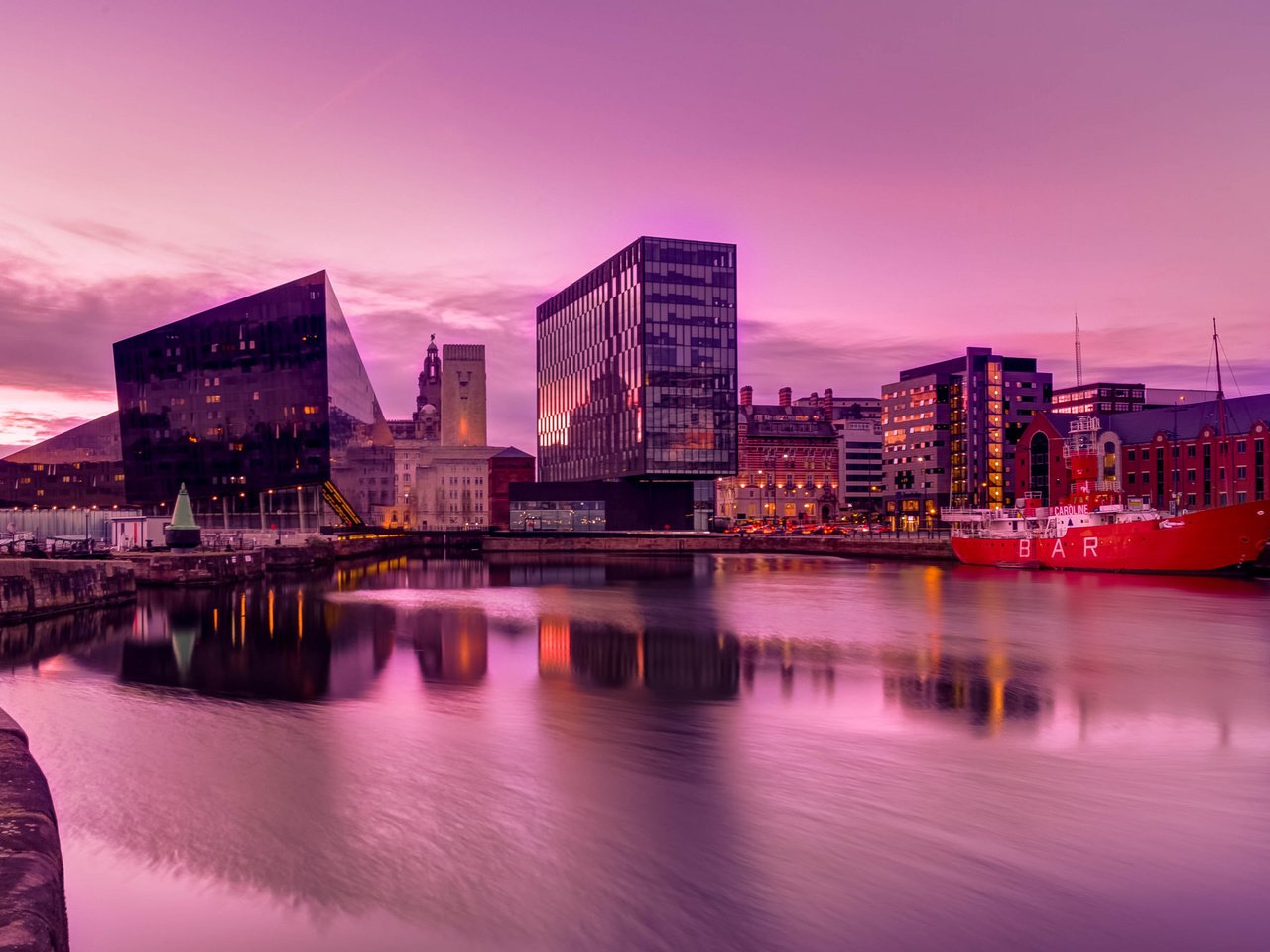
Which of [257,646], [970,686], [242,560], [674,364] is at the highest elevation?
[674,364]

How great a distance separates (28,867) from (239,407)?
8759cm

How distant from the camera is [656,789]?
15156 mm

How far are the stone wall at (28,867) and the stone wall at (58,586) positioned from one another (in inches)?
1120

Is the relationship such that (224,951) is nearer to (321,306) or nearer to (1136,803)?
(1136,803)

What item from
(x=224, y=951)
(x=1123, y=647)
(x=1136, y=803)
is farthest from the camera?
(x=1123, y=647)

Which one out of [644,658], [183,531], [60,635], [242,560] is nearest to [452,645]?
[644,658]

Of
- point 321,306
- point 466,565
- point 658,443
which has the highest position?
point 321,306

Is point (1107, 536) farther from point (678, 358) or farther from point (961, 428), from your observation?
point (961, 428)

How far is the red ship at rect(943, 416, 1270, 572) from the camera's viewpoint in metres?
61.0

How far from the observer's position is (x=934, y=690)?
23.9 metres

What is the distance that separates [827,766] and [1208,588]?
48500mm

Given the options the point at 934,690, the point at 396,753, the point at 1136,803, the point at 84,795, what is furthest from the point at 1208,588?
the point at 84,795

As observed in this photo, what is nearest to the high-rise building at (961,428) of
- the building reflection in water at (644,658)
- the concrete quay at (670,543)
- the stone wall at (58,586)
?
the concrete quay at (670,543)

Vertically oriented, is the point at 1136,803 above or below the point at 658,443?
below
